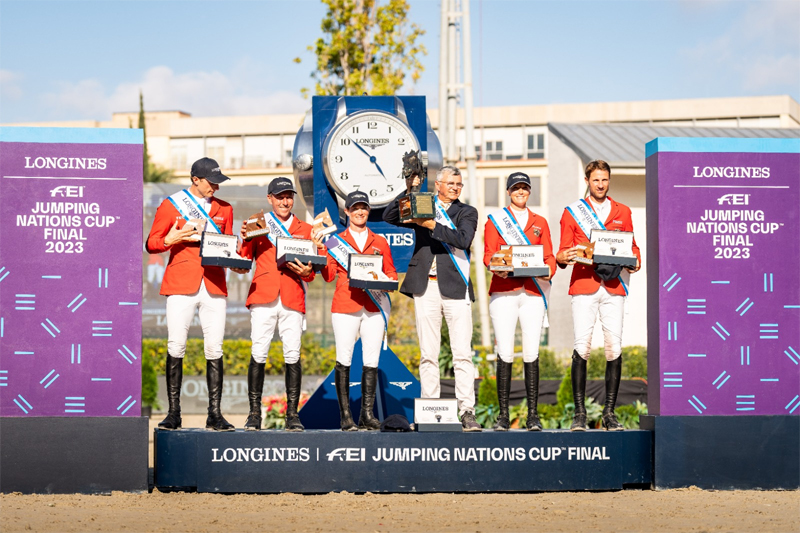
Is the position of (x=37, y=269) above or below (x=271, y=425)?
above

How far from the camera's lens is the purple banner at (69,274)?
7.33 m

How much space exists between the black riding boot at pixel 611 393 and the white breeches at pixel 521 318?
2.19 ft

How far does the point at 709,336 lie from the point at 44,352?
17.7 feet

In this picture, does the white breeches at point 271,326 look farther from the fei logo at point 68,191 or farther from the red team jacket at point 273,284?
the fei logo at point 68,191

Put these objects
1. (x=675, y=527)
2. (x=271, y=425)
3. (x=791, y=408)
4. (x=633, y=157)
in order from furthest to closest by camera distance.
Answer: (x=633, y=157) < (x=271, y=425) < (x=791, y=408) < (x=675, y=527)

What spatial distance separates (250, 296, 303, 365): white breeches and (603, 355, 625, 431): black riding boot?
8.33 ft

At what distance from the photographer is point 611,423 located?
774cm

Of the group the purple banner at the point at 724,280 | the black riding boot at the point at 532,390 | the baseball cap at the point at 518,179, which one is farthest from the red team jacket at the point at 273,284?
the purple banner at the point at 724,280

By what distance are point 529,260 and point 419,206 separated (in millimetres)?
956

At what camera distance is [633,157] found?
904 inches

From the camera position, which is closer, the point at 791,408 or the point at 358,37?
the point at 791,408

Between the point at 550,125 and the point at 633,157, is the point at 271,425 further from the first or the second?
the point at 550,125

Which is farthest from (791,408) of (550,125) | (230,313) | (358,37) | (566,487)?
(550,125)

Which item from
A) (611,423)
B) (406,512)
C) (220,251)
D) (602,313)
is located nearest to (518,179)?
(602,313)
